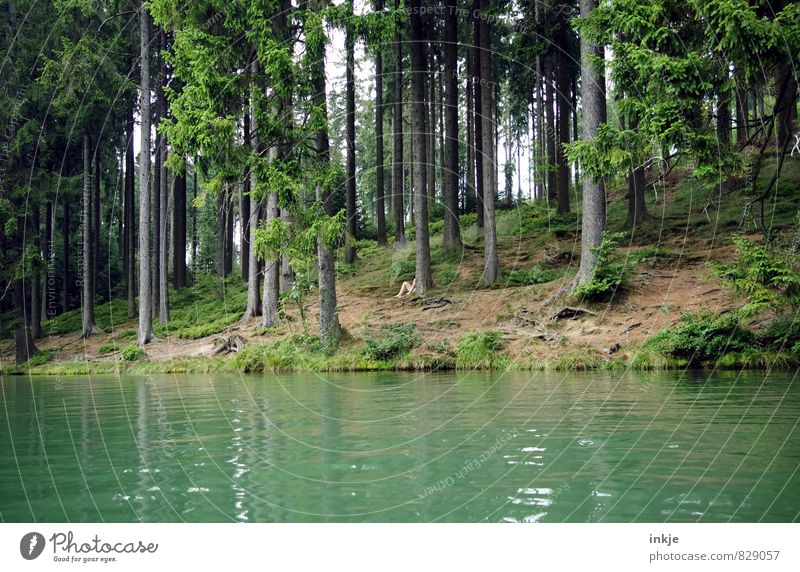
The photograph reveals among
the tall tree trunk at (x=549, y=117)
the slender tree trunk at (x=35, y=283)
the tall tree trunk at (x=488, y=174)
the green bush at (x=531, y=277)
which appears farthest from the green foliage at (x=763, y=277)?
the slender tree trunk at (x=35, y=283)

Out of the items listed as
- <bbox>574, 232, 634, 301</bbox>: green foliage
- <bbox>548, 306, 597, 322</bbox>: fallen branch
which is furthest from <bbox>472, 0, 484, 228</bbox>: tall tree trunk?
<bbox>548, 306, 597, 322</bbox>: fallen branch

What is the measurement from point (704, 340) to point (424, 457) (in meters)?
9.74

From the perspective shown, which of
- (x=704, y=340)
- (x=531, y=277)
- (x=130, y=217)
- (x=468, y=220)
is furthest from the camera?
(x=130, y=217)

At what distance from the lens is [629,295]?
1664 centimetres

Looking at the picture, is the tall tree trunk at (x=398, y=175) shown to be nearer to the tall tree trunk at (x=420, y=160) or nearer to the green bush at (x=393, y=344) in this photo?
the tall tree trunk at (x=420, y=160)

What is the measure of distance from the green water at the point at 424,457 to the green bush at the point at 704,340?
Result: 8.96 ft

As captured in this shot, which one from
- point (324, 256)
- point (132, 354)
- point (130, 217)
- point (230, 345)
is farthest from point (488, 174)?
point (130, 217)

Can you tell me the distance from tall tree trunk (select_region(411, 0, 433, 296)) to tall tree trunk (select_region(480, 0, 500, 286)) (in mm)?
1940

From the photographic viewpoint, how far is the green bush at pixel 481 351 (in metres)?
15.2

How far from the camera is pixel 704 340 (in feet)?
43.2

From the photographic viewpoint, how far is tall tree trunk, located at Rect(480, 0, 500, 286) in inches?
827

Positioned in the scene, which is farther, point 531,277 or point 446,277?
point 446,277

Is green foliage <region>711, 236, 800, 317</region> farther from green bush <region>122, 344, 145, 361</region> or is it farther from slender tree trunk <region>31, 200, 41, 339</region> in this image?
slender tree trunk <region>31, 200, 41, 339</region>

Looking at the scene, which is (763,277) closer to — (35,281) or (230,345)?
(230,345)
